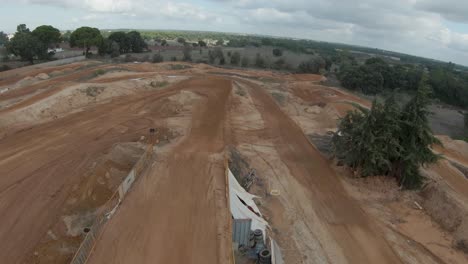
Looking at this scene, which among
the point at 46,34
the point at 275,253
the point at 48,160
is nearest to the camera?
the point at 275,253

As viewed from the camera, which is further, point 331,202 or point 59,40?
point 59,40

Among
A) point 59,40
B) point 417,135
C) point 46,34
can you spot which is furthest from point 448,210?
point 59,40

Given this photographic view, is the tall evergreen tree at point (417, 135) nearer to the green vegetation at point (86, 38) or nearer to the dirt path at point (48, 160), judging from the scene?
Result: the dirt path at point (48, 160)

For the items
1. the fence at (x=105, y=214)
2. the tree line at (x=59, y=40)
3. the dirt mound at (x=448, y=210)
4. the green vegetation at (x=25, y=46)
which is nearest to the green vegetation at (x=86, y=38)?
the tree line at (x=59, y=40)

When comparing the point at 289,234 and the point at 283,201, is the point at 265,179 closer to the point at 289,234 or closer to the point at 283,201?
the point at 283,201

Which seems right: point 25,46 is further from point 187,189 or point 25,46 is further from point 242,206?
point 242,206

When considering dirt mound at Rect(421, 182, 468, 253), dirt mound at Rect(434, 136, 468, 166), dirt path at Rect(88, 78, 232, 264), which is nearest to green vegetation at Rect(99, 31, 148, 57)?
dirt path at Rect(88, 78, 232, 264)

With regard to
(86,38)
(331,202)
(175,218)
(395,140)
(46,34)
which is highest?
(46,34)
